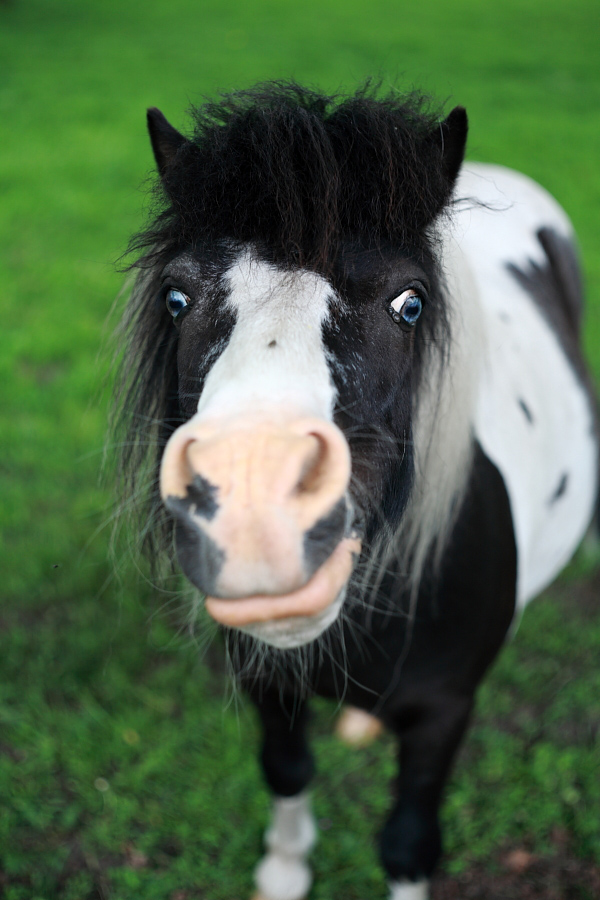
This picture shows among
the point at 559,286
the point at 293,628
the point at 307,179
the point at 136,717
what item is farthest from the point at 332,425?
the point at 559,286

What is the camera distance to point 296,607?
104 centimetres

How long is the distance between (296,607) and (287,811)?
1.52m

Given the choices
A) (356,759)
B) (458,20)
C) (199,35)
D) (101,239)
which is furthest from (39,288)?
(458,20)

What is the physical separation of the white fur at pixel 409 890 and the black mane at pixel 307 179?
181 cm

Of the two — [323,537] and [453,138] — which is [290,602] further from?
[453,138]

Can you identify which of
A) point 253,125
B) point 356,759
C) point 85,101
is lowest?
point 356,759

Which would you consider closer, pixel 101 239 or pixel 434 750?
pixel 434 750

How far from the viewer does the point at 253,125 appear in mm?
1322

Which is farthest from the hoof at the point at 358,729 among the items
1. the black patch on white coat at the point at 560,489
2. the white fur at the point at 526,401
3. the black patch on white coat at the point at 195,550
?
the black patch on white coat at the point at 195,550

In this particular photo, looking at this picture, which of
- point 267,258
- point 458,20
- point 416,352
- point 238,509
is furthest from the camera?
point 458,20

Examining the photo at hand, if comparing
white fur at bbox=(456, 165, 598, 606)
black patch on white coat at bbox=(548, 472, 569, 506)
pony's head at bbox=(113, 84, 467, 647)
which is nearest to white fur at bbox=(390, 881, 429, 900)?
white fur at bbox=(456, 165, 598, 606)

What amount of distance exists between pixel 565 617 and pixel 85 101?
835cm

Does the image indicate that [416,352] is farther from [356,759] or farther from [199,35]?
[199,35]

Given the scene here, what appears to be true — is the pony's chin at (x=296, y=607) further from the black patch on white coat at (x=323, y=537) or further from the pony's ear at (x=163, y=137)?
the pony's ear at (x=163, y=137)
